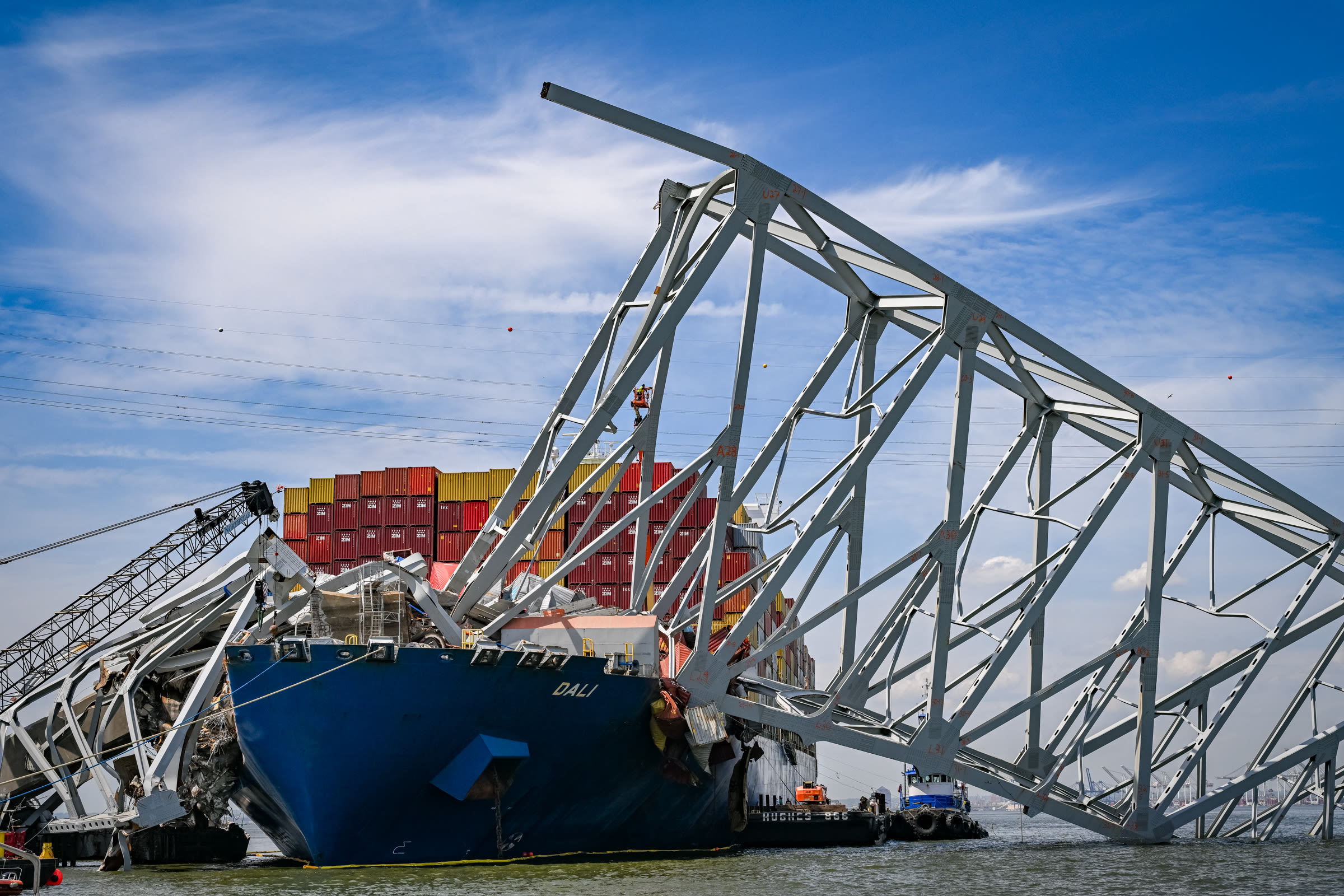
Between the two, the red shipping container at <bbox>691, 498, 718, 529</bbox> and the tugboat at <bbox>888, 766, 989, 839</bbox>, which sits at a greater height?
the red shipping container at <bbox>691, 498, 718, 529</bbox>

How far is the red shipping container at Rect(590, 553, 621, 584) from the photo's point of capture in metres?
63.3

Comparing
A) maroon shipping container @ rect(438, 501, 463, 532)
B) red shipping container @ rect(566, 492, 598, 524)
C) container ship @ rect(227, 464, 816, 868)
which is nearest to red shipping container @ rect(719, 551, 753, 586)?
red shipping container @ rect(566, 492, 598, 524)

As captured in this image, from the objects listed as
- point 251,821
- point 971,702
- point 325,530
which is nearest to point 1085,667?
point 971,702

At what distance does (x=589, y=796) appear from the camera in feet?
101

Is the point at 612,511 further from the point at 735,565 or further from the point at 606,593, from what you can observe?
the point at 735,565

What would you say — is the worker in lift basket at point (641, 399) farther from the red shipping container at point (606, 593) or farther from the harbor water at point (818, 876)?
the harbor water at point (818, 876)

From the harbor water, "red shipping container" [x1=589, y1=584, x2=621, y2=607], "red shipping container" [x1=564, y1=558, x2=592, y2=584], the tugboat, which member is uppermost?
"red shipping container" [x1=564, y1=558, x2=592, y2=584]

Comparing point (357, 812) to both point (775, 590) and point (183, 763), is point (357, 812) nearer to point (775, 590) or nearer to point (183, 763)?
point (183, 763)

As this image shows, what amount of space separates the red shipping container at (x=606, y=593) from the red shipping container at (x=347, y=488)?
46.0 feet

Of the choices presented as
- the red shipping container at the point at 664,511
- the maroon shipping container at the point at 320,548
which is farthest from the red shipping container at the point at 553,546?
the maroon shipping container at the point at 320,548

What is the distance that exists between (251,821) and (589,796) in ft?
34.4

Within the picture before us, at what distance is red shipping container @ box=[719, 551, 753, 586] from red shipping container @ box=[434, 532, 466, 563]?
528 inches

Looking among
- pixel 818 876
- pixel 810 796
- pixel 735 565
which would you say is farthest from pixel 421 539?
pixel 818 876

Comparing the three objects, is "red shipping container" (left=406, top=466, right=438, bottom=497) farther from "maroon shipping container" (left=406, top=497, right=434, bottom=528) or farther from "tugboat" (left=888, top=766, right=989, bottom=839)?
"tugboat" (left=888, top=766, right=989, bottom=839)
